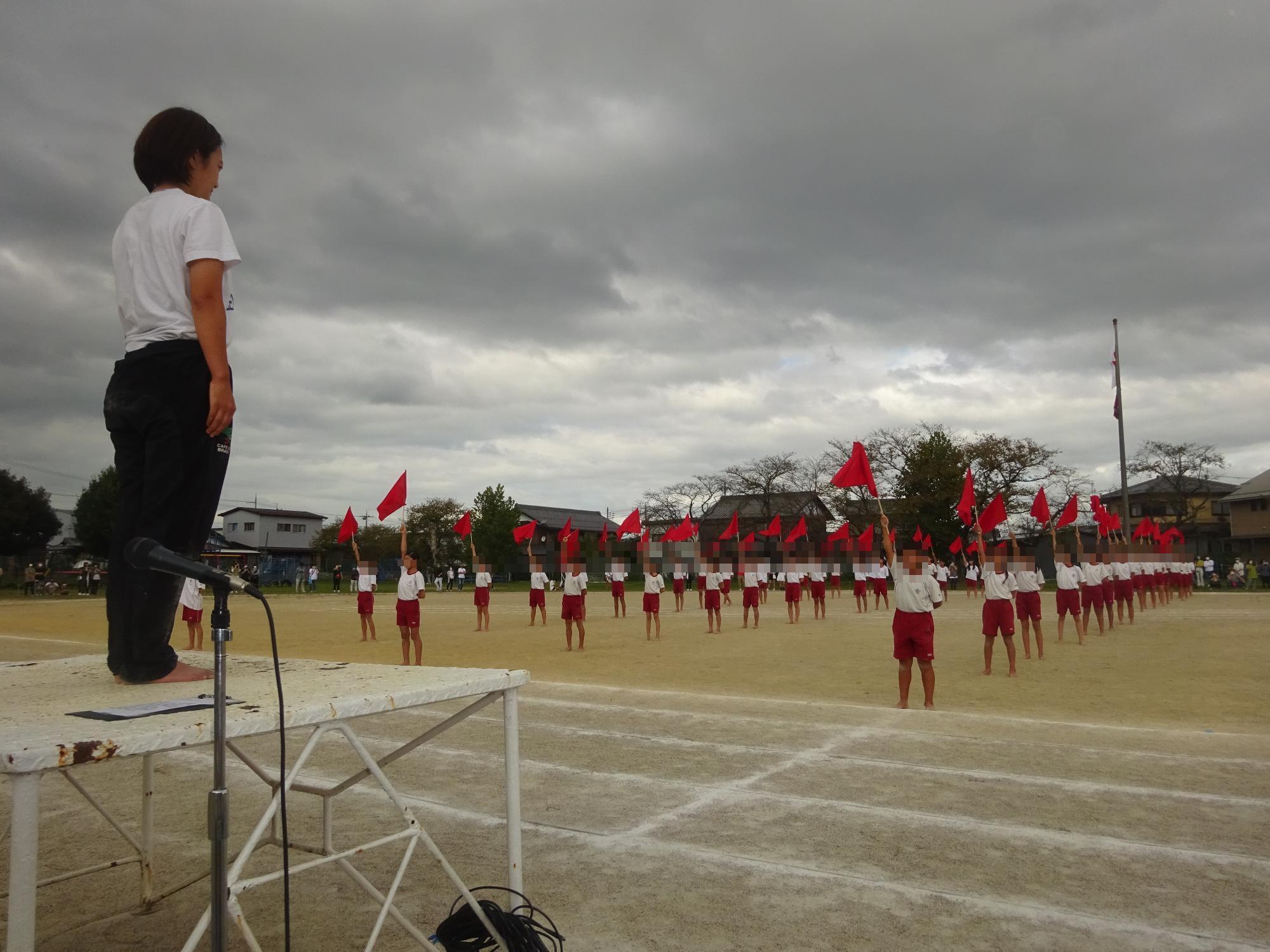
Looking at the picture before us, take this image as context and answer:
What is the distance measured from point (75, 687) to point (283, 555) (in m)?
82.6

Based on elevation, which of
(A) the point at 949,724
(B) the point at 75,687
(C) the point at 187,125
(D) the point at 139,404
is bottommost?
(A) the point at 949,724

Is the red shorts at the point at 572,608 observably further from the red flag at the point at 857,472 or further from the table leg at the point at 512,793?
the table leg at the point at 512,793

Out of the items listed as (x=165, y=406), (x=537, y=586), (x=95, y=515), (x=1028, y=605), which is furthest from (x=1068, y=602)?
(x=95, y=515)

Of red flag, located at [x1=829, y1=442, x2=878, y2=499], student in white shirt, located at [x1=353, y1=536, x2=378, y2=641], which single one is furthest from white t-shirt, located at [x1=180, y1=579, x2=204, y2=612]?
red flag, located at [x1=829, y1=442, x2=878, y2=499]

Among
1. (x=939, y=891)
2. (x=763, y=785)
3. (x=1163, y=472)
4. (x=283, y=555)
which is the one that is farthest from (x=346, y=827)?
(x=283, y=555)

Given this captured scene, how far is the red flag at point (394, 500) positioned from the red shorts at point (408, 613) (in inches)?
120

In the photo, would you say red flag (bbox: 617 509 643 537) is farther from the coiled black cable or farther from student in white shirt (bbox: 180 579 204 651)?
the coiled black cable

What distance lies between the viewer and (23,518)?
55.8 metres

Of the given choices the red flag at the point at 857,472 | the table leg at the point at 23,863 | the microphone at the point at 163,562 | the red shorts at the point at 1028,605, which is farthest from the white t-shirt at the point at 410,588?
the table leg at the point at 23,863

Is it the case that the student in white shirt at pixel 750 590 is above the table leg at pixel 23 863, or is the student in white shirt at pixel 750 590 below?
below

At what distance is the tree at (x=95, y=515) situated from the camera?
5872 centimetres

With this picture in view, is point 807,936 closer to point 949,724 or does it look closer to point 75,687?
point 75,687

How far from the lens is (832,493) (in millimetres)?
55344

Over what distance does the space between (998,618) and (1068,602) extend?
216 inches
